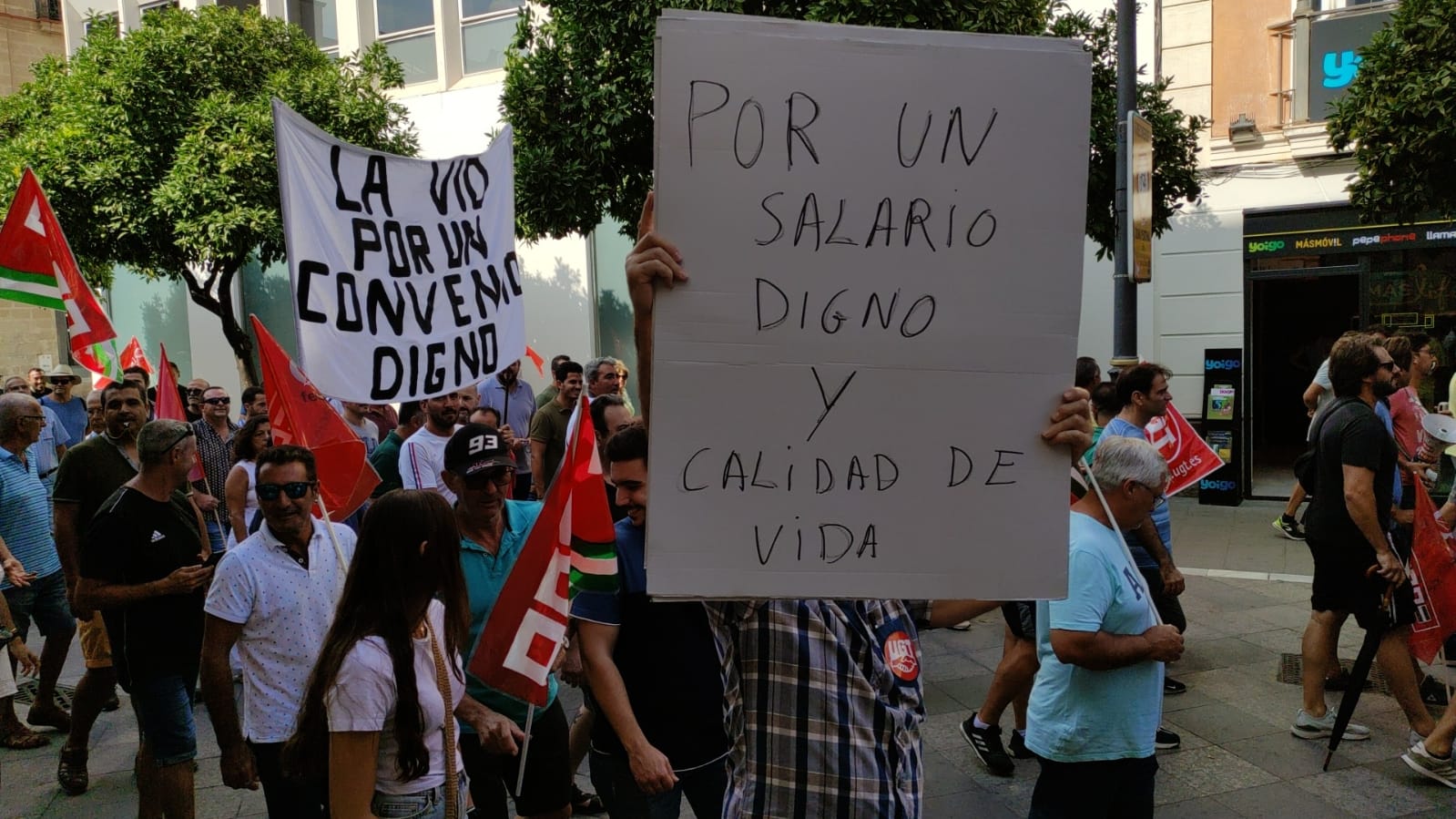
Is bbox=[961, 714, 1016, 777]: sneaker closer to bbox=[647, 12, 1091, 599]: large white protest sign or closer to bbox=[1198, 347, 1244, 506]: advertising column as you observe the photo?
bbox=[647, 12, 1091, 599]: large white protest sign

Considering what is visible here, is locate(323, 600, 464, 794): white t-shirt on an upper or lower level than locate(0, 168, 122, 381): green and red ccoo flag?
lower

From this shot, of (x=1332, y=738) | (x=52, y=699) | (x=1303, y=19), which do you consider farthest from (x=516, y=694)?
(x=1303, y=19)

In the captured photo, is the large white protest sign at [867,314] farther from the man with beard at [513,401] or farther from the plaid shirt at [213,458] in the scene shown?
the man with beard at [513,401]

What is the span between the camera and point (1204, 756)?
527 cm

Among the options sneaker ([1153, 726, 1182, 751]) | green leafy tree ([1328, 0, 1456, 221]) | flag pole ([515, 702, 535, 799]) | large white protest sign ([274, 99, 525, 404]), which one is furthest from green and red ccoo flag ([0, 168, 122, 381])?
green leafy tree ([1328, 0, 1456, 221])

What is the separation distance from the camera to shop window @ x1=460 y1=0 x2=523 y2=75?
57.1ft

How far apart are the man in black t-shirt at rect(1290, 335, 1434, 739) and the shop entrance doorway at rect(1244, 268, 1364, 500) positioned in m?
7.92

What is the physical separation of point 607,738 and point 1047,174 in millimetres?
2036

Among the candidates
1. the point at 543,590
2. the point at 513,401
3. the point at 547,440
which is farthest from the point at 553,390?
the point at 543,590

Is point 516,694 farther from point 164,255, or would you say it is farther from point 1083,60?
point 164,255

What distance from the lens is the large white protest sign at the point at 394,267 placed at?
425cm

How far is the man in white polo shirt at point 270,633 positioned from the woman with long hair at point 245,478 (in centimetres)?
209

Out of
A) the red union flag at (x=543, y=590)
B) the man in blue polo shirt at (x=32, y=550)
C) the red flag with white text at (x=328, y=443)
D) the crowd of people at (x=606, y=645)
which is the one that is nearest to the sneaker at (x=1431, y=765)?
the crowd of people at (x=606, y=645)

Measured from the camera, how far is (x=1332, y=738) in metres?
5.05
